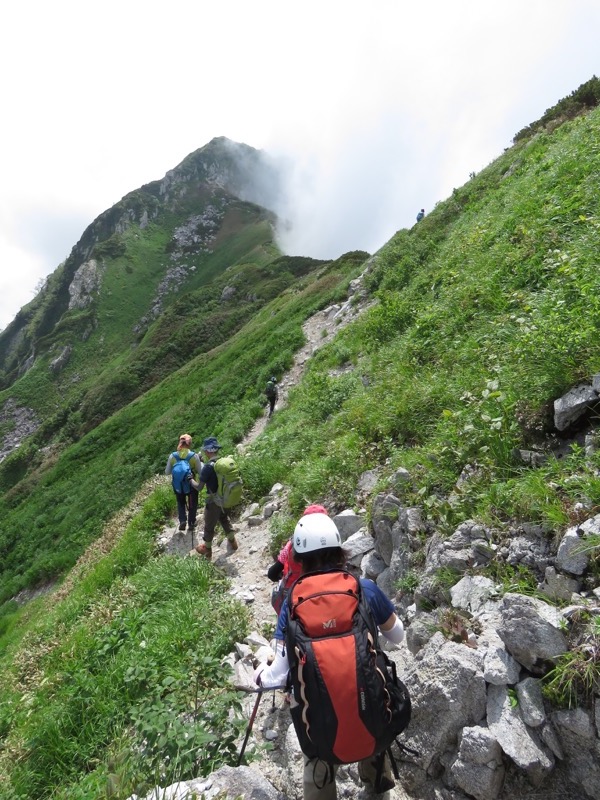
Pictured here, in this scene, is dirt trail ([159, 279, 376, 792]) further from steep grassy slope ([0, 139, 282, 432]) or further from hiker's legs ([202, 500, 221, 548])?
steep grassy slope ([0, 139, 282, 432])

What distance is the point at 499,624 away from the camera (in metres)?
3.33

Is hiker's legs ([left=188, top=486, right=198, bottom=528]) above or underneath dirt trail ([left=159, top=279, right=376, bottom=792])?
above

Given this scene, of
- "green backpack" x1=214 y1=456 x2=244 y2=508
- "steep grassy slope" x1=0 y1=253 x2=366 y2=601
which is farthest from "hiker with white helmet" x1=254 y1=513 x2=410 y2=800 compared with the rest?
"steep grassy slope" x1=0 y1=253 x2=366 y2=601

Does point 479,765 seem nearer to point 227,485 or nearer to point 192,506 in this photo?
point 227,485

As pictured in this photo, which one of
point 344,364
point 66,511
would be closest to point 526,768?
point 344,364

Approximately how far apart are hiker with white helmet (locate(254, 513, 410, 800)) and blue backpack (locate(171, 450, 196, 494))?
21.5ft

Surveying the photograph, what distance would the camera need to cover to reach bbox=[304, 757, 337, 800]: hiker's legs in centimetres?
300

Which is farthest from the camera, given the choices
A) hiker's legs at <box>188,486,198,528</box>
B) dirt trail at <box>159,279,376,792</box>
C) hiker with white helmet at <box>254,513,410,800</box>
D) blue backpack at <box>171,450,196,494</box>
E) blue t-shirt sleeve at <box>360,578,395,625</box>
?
hiker's legs at <box>188,486,198,528</box>

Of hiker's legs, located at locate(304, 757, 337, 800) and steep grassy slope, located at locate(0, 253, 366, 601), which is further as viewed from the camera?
steep grassy slope, located at locate(0, 253, 366, 601)

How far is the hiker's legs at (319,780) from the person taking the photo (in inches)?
118

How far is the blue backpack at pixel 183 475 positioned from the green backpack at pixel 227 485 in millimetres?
1465

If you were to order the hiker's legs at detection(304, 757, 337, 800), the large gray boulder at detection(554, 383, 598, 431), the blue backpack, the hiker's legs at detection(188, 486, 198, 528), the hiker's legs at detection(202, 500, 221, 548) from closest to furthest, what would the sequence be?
1. the hiker's legs at detection(304, 757, 337, 800)
2. the large gray boulder at detection(554, 383, 598, 431)
3. the hiker's legs at detection(202, 500, 221, 548)
4. the blue backpack
5. the hiker's legs at detection(188, 486, 198, 528)

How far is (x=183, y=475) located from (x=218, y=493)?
1.52 metres

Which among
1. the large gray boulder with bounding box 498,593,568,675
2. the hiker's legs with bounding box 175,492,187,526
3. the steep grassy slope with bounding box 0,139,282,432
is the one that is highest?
the steep grassy slope with bounding box 0,139,282,432
